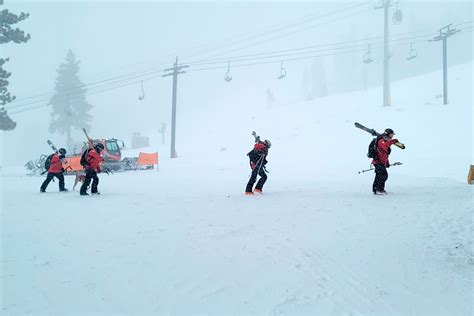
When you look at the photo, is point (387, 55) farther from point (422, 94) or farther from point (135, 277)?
point (135, 277)

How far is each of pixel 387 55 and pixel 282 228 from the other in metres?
32.6

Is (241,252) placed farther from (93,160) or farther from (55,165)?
(55,165)

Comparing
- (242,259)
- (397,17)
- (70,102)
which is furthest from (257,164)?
(70,102)

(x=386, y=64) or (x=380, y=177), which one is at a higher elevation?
(x=386, y=64)

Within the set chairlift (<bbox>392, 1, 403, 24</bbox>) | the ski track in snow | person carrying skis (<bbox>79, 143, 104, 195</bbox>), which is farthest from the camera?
chairlift (<bbox>392, 1, 403, 24</bbox>)

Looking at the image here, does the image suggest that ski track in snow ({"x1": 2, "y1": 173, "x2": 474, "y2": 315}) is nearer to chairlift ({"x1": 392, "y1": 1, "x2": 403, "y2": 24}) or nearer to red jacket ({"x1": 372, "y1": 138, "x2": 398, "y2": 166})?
red jacket ({"x1": 372, "y1": 138, "x2": 398, "y2": 166})

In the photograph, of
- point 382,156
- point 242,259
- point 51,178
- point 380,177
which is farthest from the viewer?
point 51,178

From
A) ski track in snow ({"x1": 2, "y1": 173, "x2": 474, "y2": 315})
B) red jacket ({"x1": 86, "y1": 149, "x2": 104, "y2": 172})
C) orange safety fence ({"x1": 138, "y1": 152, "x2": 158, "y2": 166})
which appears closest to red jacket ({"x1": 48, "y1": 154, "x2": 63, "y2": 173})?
red jacket ({"x1": 86, "y1": 149, "x2": 104, "y2": 172})

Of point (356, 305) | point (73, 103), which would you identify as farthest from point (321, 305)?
point (73, 103)

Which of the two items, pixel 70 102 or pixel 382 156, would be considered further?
pixel 70 102

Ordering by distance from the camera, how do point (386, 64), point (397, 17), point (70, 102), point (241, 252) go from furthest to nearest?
1. point (70, 102)
2. point (386, 64)
3. point (397, 17)
4. point (241, 252)

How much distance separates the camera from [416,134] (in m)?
25.2

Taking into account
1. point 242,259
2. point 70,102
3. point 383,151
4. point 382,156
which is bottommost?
point 242,259

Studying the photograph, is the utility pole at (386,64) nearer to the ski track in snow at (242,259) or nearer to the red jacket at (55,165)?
the ski track in snow at (242,259)
